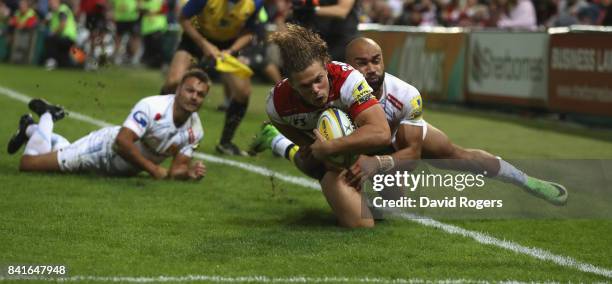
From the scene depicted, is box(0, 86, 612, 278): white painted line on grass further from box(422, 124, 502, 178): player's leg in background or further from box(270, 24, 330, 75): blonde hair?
box(270, 24, 330, 75): blonde hair

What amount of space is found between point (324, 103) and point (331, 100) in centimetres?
10

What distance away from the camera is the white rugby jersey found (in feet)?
31.3

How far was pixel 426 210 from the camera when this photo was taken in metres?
8.12

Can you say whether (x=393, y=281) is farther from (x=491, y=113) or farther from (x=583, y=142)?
(x=491, y=113)

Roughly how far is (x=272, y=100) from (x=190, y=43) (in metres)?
4.38

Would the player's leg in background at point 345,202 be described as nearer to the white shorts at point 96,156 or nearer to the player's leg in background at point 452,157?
the player's leg in background at point 452,157

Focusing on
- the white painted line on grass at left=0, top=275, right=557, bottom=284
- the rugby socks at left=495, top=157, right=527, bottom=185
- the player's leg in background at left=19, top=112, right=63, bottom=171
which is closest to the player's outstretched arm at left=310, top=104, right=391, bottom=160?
the white painted line on grass at left=0, top=275, right=557, bottom=284

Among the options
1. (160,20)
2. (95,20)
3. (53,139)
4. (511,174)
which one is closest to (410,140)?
(511,174)

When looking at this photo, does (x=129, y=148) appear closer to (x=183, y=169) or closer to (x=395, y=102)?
(x=183, y=169)

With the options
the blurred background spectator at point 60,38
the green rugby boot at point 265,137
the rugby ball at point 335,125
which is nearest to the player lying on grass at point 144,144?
the green rugby boot at point 265,137

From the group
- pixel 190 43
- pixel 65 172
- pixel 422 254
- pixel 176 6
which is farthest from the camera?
pixel 176 6

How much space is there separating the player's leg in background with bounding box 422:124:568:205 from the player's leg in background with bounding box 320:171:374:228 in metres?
0.86

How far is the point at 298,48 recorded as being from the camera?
23.0 feet

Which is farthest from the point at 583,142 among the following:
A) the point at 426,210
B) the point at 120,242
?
the point at 120,242
